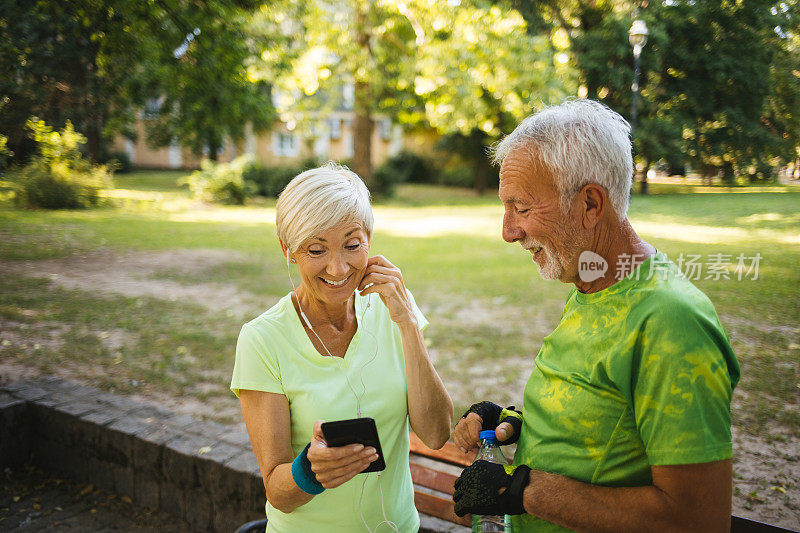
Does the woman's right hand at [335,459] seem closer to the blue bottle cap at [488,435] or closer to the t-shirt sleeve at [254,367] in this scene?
the t-shirt sleeve at [254,367]

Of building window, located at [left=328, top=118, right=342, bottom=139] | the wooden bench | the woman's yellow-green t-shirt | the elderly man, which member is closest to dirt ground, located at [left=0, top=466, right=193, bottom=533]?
the wooden bench

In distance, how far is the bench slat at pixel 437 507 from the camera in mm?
2736

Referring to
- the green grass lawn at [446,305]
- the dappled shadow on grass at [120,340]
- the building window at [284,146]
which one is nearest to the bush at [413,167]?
the building window at [284,146]

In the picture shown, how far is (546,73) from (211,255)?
766cm

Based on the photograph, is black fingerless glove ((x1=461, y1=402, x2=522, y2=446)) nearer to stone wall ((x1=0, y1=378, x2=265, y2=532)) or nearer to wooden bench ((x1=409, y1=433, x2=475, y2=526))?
wooden bench ((x1=409, y1=433, x2=475, y2=526))

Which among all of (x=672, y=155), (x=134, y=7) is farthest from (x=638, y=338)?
(x=134, y=7)

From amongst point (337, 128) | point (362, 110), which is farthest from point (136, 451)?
point (337, 128)

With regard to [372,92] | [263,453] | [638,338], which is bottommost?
[263,453]

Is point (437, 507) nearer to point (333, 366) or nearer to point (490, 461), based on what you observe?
point (490, 461)

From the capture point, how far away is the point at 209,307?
8.01 m

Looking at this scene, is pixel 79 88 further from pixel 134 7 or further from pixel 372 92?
pixel 372 92

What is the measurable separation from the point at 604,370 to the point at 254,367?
112cm

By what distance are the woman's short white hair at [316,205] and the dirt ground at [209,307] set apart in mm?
2671

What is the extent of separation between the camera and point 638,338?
148 centimetres
